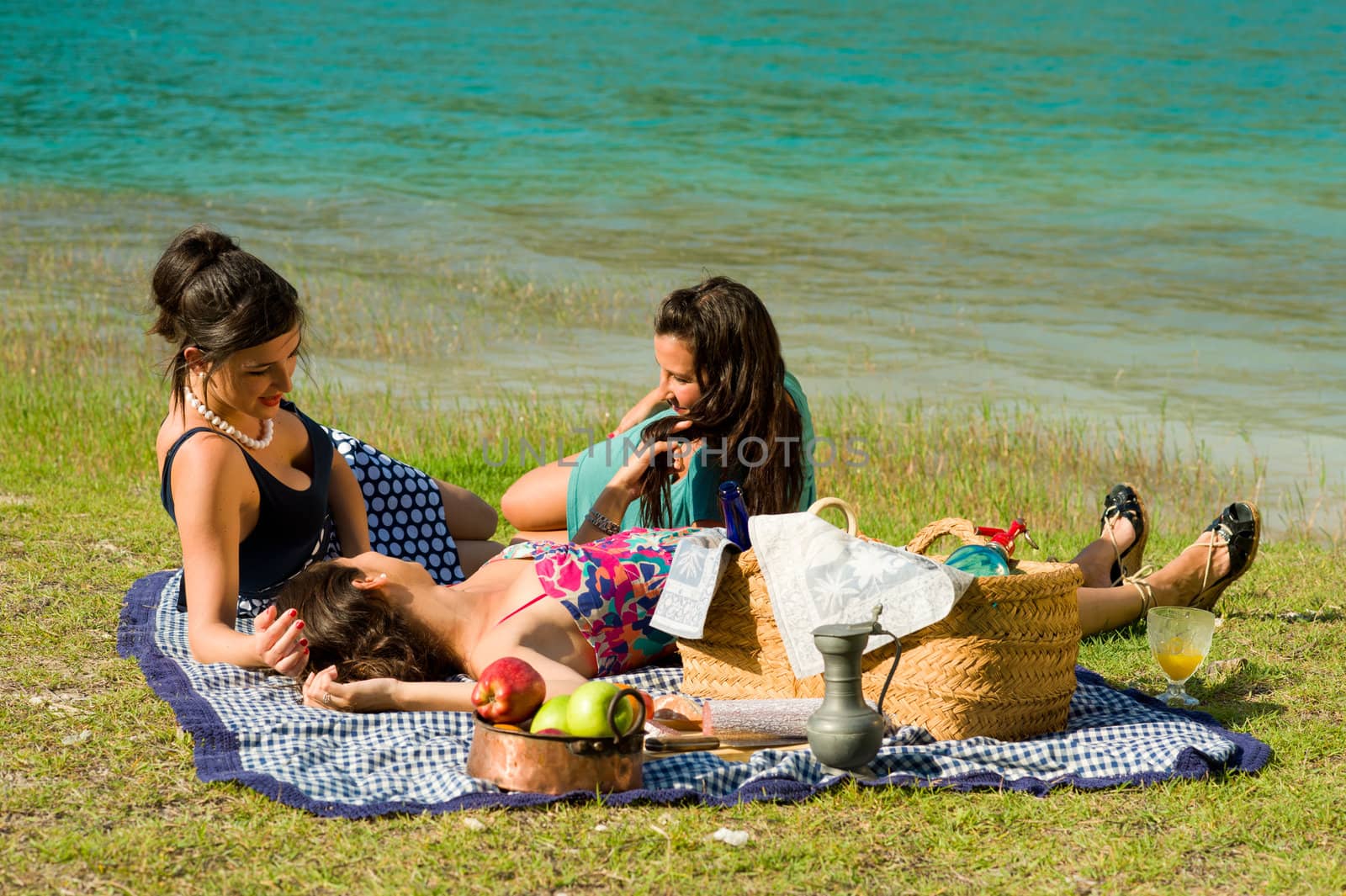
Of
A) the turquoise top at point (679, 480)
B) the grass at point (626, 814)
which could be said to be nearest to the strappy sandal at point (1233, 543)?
the grass at point (626, 814)

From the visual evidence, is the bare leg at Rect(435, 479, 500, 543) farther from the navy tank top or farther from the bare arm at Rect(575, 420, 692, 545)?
the navy tank top

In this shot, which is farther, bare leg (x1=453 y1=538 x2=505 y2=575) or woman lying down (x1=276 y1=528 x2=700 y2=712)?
bare leg (x1=453 y1=538 x2=505 y2=575)

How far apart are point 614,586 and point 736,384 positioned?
3.26 ft

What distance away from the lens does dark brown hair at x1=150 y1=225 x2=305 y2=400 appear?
461 centimetres

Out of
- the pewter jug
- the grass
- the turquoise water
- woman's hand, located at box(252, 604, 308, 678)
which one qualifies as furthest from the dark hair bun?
the turquoise water

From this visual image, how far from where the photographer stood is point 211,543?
458 cm

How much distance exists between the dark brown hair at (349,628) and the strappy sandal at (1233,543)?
9.83ft

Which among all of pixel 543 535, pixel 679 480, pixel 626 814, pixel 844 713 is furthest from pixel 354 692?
pixel 543 535

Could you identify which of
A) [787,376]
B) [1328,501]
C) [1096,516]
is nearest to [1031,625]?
[787,376]

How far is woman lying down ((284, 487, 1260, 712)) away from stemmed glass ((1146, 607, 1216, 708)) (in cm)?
151

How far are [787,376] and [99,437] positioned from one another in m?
4.81

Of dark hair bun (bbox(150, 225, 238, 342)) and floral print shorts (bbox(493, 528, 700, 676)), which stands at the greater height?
dark hair bun (bbox(150, 225, 238, 342))

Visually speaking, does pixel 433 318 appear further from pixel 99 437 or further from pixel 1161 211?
pixel 1161 211

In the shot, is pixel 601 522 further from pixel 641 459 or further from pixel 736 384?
pixel 736 384
